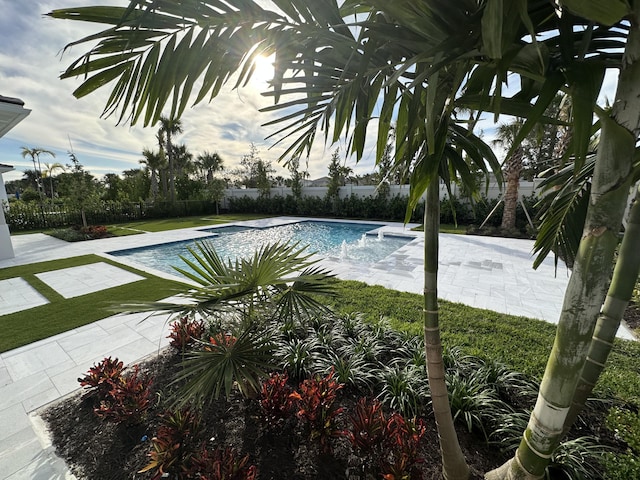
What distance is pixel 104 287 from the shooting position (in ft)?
20.4

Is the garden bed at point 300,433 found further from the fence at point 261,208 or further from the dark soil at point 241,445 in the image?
the fence at point 261,208

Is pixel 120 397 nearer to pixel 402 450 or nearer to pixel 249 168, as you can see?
pixel 402 450

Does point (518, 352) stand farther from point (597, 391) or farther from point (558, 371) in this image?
point (558, 371)

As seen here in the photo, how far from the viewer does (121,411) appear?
235cm

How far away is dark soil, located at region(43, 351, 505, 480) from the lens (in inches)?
77.3

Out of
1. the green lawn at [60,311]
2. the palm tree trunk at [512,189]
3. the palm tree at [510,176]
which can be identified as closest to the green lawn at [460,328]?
the green lawn at [60,311]

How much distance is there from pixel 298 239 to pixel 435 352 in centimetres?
1130

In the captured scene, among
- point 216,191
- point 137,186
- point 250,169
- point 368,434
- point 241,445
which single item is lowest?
point 241,445

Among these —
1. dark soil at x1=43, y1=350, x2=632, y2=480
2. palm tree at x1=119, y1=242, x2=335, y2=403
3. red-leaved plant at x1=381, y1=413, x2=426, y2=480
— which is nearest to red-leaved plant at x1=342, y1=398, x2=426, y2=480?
red-leaved plant at x1=381, y1=413, x2=426, y2=480

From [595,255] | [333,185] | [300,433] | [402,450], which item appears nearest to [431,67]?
[595,255]

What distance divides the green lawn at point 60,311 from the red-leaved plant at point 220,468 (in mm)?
1795

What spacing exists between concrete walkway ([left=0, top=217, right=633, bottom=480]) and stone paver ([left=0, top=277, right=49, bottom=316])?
0.02 m

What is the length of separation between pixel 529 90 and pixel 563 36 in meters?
0.40

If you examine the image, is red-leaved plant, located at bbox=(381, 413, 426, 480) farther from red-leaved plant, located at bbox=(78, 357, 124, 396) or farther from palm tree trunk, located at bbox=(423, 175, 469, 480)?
red-leaved plant, located at bbox=(78, 357, 124, 396)
